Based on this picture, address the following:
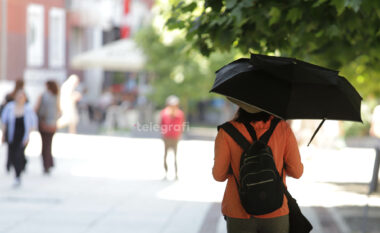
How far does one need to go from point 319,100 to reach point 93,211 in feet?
21.0

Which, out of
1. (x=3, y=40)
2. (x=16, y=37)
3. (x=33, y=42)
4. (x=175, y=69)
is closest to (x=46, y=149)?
(x=175, y=69)

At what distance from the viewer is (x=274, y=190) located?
14.4ft

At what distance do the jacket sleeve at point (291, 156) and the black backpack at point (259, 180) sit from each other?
0.24 m

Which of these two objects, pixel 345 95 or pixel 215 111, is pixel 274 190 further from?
pixel 215 111

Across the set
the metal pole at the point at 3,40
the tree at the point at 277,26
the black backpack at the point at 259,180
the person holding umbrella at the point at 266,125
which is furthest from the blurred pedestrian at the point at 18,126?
the metal pole at the point at 3,40

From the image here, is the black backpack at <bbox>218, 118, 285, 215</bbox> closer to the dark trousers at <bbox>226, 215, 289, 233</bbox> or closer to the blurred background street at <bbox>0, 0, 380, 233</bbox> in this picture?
the dark trousers at <bbox>226, 215, 289, 233</bbox>

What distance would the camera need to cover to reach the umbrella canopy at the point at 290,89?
14.4 feet

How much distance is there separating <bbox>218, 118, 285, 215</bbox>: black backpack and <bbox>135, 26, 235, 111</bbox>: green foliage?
2165 centimetres

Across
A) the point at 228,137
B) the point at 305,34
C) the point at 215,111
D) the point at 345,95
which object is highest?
the point at 305,34

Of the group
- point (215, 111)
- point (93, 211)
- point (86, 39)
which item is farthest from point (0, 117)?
point (86, 39)

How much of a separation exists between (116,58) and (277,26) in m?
21.9

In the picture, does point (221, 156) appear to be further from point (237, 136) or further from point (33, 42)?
point (33, 42)

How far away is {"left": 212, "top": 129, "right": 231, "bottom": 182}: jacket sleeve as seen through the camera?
4.47 metres

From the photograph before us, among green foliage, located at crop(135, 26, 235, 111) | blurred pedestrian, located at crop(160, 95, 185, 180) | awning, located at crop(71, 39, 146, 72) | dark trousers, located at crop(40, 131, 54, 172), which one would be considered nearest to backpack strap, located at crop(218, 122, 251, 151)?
blurred pedestrian, located at crop(160, 95, 185, 180)
